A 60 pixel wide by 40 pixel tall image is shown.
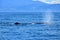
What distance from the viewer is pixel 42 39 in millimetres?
11406

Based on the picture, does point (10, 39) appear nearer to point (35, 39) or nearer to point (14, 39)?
point (14, 39)

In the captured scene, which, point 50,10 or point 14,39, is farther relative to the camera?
point 50,10

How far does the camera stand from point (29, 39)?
11.6m

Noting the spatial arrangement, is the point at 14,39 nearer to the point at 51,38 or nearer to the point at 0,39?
the point at 0,39

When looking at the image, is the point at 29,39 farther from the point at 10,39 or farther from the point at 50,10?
the point at 50,10

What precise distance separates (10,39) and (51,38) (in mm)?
1896

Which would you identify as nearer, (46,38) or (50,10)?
(46,38)

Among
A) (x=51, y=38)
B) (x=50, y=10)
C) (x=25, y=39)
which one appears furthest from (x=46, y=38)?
(x=50, y=10)

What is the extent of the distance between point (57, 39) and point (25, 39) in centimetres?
148

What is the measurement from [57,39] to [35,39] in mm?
1059

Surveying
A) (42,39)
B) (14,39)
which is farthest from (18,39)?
(42,39)

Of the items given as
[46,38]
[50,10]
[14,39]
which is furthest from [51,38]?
[50,10]

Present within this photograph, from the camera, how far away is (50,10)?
65938 mm

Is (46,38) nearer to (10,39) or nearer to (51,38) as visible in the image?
(51,38)
